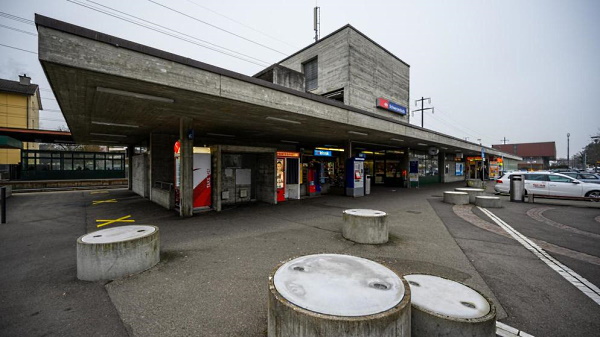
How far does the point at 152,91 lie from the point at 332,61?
20114 millimetres

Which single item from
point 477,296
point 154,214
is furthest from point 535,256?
point 154,214

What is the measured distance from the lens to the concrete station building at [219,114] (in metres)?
4.92

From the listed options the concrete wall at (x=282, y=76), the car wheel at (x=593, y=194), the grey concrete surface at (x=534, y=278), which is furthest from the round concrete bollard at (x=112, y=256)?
the car wheel at (x=593, y=194)

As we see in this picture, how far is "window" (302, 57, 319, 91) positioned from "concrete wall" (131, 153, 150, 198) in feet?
57.3

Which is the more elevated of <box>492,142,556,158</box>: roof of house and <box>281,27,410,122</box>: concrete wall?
<box>281,27,410,122</box>: concrete wall

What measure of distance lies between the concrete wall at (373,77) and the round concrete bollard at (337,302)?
2037cm

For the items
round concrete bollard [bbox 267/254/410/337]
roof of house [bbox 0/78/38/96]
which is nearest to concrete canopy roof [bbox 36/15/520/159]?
round concrete bollard [bbox 267/254/410/337]

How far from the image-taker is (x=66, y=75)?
193 inches

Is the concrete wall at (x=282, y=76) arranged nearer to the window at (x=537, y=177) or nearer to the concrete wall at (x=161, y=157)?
the concrete wall at (x=161, y=157)

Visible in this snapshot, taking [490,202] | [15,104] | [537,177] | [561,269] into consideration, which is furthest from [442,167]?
[15,104]

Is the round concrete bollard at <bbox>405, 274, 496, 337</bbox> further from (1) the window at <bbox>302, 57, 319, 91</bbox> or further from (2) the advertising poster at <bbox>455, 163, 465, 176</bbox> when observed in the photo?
(2) the advertising poster at <bbox>455, 163, 465, 176</bbox>

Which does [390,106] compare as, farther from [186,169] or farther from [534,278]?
[534,278]

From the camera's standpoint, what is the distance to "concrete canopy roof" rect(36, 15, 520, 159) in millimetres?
4406

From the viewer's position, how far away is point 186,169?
9.51 m
